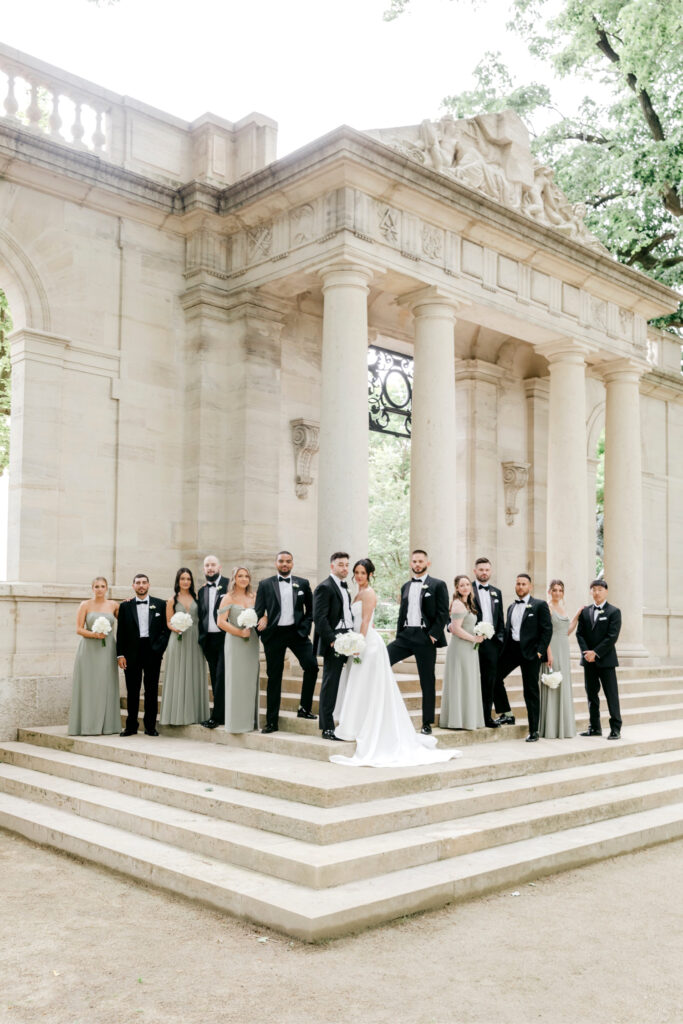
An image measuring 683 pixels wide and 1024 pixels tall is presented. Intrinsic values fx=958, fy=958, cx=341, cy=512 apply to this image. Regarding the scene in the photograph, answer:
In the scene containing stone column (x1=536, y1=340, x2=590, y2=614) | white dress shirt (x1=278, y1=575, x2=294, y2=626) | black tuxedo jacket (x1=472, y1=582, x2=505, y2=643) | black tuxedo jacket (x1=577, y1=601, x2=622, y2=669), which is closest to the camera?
white dress shirt (x1=278, y1=575, x2=294, y2=626)

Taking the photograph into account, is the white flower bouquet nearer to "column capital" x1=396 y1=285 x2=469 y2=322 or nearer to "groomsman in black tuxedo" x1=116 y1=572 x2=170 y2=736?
"groomsman in black tuxedo" x1=116 y1=572 x2=170 y2=736

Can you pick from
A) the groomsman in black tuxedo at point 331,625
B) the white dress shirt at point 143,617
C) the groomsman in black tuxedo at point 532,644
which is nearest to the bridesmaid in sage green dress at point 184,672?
the white dress shirt at point 143,617

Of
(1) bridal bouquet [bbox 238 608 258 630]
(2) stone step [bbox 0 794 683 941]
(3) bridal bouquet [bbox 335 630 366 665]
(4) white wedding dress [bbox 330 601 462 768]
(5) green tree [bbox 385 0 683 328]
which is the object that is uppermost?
(5) green tree [bbox 385 0 683 328]

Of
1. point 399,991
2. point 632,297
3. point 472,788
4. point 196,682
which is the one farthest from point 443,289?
point 399,991

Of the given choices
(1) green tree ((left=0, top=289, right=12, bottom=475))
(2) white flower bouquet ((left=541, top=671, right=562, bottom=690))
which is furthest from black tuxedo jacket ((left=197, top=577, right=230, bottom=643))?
(1) green tree ((left=0, top=289, right=12, bottom=475))

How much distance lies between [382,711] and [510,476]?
947cm

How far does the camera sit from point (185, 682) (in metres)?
10.8

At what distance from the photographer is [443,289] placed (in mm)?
13328

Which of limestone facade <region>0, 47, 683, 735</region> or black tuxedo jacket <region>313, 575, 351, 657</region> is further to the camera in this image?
limestone facade <region>0, 47, 683, 735</region>

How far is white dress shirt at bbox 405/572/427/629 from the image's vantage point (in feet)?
33.4

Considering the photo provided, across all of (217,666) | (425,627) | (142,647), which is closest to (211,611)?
(217,666)

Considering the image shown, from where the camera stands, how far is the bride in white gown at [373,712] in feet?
29.1

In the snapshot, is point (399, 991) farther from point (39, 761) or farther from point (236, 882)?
point (39, 761)

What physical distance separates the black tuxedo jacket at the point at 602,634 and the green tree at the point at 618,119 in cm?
1218
